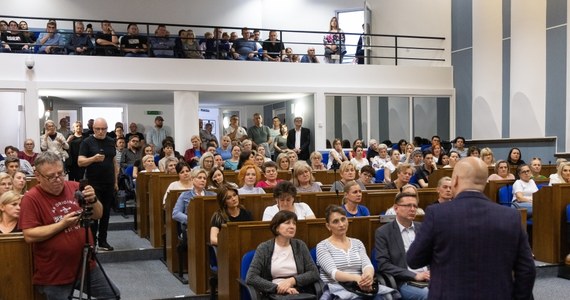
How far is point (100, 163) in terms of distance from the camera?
5.89m

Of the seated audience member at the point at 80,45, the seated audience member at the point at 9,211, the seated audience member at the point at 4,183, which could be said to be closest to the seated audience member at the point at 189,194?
the seated audience member at the point at 4,183

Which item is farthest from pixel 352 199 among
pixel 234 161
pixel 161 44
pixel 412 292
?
Result: pixel 161 44

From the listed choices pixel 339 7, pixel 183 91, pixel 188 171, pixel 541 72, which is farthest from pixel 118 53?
pixel 541 72

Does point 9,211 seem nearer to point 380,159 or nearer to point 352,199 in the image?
point 352,199

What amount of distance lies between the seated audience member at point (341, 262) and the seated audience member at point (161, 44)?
7.54 m

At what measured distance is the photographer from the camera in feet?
10.7

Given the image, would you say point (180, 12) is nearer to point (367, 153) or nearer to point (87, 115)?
point (87, 115)

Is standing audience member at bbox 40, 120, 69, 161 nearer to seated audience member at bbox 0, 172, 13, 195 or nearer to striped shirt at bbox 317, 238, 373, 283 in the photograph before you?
seated audience member at bbox 0, 172, 13, 195

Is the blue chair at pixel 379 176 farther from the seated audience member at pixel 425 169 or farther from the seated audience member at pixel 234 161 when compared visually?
the seated audience member at pixel 234 161

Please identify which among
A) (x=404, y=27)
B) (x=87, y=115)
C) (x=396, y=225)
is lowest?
(x=396, y=225)

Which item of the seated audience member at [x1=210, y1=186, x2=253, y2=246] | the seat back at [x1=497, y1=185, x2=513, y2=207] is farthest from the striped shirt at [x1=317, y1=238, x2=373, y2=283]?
the seat back at [x1=497, y1=185, x2=513, y2=207]

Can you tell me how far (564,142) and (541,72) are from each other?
130 cm

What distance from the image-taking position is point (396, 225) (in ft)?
14.2

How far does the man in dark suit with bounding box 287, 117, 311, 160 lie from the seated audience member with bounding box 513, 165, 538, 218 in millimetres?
4641
